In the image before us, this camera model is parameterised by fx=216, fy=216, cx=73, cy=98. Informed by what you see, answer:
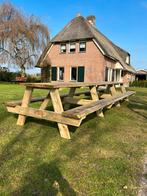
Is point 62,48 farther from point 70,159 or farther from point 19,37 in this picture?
point 70,159

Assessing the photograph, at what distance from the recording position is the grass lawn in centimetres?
274

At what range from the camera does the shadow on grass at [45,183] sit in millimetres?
2611

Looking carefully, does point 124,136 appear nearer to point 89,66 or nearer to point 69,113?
point 69,113

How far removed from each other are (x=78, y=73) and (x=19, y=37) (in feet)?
33.9

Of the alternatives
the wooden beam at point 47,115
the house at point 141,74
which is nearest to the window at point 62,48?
the wooden beam at point 47,115

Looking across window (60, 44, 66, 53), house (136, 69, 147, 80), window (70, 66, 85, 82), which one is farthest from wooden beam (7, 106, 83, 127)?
house (136, 69, 147, 80)

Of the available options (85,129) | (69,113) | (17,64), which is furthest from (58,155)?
(17,64)

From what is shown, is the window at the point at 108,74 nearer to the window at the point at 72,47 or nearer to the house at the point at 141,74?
the window at the point at 72,47

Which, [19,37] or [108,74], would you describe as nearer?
[108,74]

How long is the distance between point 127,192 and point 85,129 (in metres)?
2.57

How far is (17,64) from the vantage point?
2859 centimetres

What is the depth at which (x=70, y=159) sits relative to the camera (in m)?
3.51

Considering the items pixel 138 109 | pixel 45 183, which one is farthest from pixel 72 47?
pixel 45 183

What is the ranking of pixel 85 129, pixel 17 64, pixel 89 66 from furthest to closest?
pixel 17 64 < pixel 89 66 < pixel 85 129
